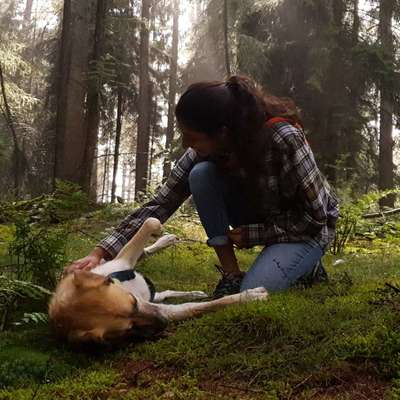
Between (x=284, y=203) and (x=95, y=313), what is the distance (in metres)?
1.67

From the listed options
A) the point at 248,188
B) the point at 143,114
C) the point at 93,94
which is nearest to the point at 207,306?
the point at 248,188

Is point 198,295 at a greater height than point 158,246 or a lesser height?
lesser

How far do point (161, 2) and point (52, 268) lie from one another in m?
20.5

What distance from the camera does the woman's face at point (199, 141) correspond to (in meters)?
3.40

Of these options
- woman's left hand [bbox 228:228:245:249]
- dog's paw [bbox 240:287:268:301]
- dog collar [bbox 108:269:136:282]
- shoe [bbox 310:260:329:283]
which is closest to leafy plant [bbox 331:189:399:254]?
shoe [bbox 310:260:329:283]

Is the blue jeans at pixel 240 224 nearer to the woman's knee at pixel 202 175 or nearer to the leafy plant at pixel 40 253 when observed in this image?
the woman's knee at pixel 202 175

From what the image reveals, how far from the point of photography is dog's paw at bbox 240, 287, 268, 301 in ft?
10.7

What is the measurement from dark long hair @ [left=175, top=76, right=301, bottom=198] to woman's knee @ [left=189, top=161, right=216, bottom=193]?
35cm

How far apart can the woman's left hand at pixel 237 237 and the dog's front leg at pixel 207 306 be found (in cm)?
55

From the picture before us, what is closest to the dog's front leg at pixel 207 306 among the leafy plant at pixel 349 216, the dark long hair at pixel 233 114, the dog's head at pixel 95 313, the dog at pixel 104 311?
the dog at pixel 104 311

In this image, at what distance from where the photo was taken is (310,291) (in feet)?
11.5

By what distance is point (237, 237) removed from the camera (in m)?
3.90

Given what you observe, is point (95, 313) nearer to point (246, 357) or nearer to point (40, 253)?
point (246, 357)

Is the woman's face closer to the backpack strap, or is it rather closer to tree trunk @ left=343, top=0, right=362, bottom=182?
the backpack strap
